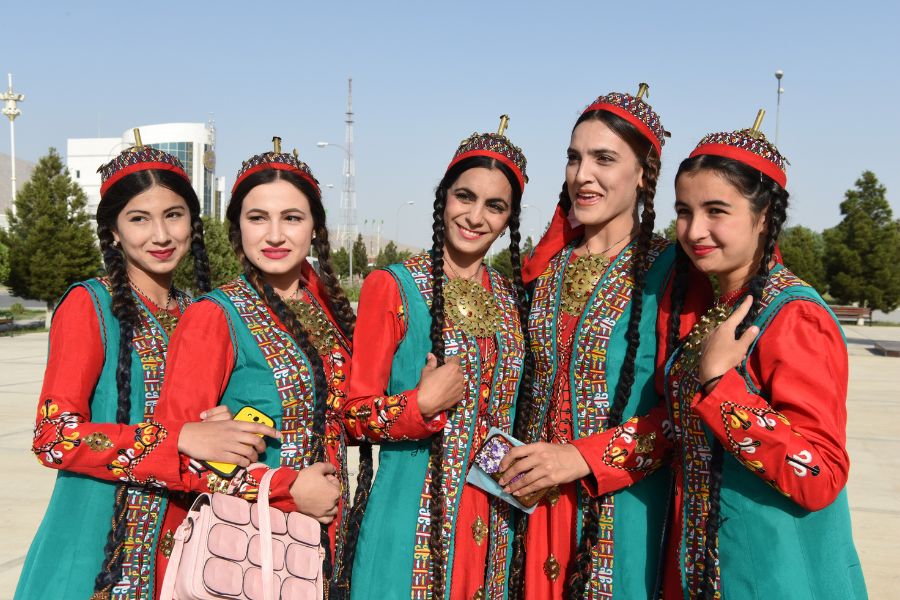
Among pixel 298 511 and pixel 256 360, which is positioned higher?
pixel 256 360

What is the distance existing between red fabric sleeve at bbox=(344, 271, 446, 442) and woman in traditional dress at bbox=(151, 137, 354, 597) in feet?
0.38

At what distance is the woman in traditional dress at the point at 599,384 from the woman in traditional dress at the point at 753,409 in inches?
9.1

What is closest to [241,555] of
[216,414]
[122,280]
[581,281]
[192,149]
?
[216,414]

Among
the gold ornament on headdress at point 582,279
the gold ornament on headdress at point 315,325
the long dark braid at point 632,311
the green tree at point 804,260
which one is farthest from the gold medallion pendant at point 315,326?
the green tree at point 804,260

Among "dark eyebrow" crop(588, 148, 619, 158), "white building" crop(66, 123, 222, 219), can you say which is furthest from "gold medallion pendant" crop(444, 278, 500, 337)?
"white building" crop(66, 123, 222, 219)

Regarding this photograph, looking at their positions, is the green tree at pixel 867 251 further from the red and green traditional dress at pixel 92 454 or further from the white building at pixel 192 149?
→ the white building at pixel 192 149

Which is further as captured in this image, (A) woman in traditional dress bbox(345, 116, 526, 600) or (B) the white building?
(B) the white building

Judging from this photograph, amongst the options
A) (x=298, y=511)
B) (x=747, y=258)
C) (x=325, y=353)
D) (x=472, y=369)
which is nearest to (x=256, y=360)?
(x=325, y=353)

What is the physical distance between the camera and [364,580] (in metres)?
2.94

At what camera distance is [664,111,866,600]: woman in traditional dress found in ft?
7.35

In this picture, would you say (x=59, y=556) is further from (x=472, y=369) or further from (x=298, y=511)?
(x=472, y=369)

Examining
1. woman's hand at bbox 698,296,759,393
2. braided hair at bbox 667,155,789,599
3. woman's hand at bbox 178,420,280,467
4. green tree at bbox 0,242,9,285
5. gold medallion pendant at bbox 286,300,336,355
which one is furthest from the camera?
green tree at bbox 0,242,9,285

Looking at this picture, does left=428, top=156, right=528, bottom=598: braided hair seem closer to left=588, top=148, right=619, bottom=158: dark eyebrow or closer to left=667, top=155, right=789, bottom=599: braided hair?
left=588, top=148, right=619, bottom=158: dark eyebrow

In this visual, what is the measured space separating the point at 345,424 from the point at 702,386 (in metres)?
1.37
